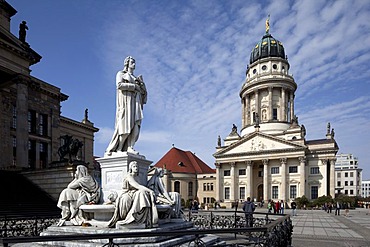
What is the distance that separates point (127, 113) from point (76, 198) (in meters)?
2.50

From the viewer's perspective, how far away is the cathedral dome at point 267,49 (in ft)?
244

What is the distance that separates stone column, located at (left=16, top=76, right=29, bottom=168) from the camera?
25.3m

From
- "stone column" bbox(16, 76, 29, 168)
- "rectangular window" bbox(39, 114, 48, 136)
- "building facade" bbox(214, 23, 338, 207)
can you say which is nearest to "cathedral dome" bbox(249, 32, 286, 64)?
"building facade" bbox(214, 23, 338, 207)

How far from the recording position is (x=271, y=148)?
6025cm

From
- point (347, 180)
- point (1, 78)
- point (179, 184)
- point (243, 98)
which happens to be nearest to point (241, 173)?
point (179, 184)

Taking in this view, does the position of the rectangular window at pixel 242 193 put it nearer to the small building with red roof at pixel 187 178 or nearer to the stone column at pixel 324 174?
the small building with red roof at pixel 187 178

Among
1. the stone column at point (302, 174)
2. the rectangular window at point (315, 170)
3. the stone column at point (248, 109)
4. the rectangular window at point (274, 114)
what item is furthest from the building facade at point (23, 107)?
the rectangular window at point (274, 114)

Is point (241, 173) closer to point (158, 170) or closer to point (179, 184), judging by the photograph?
point (179, 184)

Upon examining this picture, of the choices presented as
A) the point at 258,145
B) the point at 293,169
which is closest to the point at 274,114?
the point at 258,145

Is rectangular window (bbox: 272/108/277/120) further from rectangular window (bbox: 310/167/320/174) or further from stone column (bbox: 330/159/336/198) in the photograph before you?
stone column (bbox: 330/159/336/198)

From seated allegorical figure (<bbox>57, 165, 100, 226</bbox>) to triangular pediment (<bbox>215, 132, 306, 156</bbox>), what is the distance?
56108mm

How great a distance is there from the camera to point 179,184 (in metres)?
66.3

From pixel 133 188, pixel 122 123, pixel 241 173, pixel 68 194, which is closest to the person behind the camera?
pixel 133 188

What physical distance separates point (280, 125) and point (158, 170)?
211 ft
